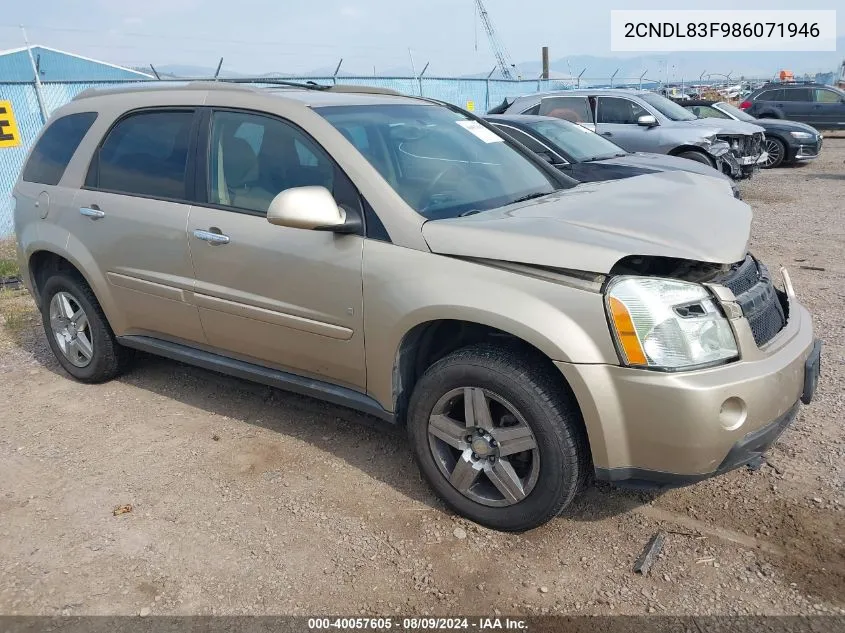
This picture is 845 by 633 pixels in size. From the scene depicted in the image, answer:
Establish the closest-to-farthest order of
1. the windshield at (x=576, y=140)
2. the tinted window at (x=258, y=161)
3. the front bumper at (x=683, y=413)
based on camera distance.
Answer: the front bumper at (x=683, y=413)
the tinted window at (x=258, y=161)
the windshield at (x=576, y=140)

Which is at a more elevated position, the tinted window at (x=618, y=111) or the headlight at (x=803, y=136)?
the tinted window at (x=618, y=111)

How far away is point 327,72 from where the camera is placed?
51.1ft

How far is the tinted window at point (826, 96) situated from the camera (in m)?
20.0

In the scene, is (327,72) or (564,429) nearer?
(564,429)

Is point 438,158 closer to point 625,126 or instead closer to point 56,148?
point 56,148

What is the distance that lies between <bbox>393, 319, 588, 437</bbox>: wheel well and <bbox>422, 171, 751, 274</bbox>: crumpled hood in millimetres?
341

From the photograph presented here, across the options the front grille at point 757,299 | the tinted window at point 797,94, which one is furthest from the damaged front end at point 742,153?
the tinted window at point 797,94

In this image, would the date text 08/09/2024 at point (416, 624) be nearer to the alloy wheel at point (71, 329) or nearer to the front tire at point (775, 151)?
the alloy wheel at point (71, 329)

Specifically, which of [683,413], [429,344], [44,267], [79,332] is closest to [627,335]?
[683,413]

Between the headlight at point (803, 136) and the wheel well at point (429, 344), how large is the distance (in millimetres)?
14541

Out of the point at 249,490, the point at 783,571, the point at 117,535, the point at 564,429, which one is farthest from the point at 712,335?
the point at 117,535

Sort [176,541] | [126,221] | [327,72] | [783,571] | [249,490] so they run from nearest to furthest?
1. [783,571]
2. [176,541]
3. [249,490]
4. [126,221]
5. [327,72]

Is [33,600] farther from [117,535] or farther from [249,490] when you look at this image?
[249,490]

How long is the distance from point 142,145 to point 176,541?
223 centimetres
